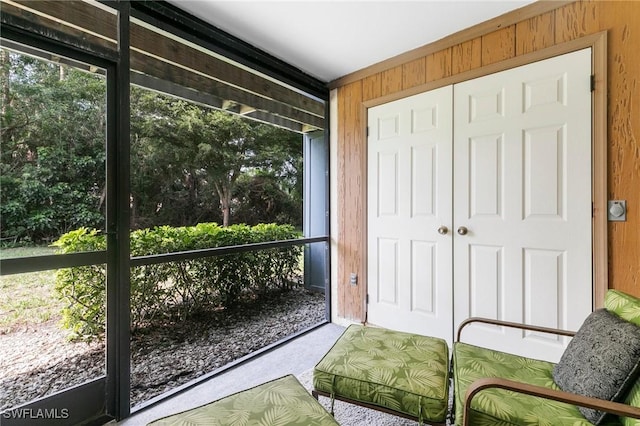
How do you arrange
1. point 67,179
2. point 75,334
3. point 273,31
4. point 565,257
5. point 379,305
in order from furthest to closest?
point 379,305, point 273,31, point 565,257, point 75,334, point 67,179

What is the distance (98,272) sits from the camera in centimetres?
164

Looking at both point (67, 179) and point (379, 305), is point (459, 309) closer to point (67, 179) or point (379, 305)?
point (379, 305)

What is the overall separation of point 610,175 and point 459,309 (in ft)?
4.21

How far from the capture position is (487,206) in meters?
2.14

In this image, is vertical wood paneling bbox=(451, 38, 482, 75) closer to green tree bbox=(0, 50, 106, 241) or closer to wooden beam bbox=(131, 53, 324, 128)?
wooden beam bbox=(131, 53, 324, 128)

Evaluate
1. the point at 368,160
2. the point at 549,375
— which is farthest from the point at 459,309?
the point at 368,160

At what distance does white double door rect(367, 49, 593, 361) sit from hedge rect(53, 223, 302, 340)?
124cm

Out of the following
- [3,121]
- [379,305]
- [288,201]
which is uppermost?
[3,121]

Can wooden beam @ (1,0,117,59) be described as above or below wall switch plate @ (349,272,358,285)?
above

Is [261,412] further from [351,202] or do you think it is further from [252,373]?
[351,202]

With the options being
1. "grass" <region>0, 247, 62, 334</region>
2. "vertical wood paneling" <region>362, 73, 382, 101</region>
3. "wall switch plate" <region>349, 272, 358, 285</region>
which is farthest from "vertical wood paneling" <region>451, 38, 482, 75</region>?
"grass" <region>0, 247, 62, 334</region>

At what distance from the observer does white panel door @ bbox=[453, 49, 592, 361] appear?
1.80 meters

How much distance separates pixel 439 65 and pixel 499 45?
0.42 metres

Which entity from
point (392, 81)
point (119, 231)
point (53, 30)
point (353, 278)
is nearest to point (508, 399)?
point (353, 278)
